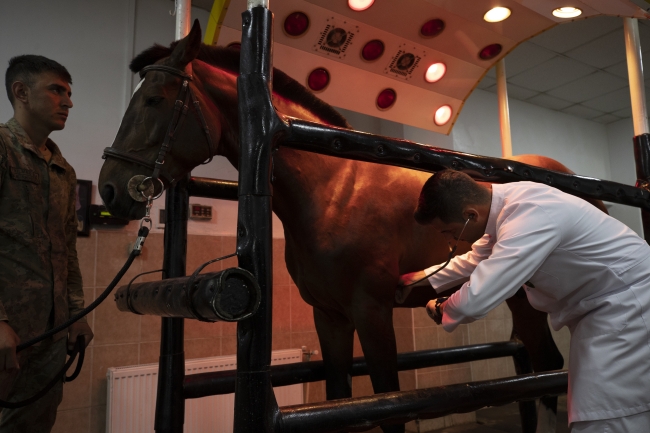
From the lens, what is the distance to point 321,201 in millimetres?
1702

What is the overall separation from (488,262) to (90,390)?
313cm

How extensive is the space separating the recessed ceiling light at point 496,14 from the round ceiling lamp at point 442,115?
0.69m

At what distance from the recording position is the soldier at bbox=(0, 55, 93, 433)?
183 centimetres

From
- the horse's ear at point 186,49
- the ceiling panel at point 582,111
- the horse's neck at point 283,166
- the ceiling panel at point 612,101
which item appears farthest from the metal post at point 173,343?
the ceiling panel at point 582,111

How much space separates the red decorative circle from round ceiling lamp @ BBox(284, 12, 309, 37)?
127cm

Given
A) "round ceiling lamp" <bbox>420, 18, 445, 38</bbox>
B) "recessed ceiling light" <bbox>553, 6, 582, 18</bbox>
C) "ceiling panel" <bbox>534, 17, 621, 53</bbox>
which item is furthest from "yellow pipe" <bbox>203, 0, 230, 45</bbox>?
"ceiling panel" <bbox>534, 17, 621, 53</bbox>

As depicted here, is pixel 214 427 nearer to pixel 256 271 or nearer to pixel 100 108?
pixel 100 108

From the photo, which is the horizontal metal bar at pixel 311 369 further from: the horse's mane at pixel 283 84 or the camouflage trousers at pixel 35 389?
the horse's mane at pixel 283 84

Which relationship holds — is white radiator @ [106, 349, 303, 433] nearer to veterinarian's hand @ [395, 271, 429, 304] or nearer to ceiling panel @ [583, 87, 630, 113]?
veterinarian's hand @ [395, 271, 429, 304]

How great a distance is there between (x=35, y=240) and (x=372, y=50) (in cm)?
207

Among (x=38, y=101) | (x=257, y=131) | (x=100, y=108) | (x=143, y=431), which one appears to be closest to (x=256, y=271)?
(x=257, y=131)

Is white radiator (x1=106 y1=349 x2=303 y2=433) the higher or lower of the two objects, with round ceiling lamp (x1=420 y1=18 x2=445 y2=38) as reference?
lower

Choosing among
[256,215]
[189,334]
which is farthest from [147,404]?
[256,215]

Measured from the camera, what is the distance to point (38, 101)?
78.7 inches
